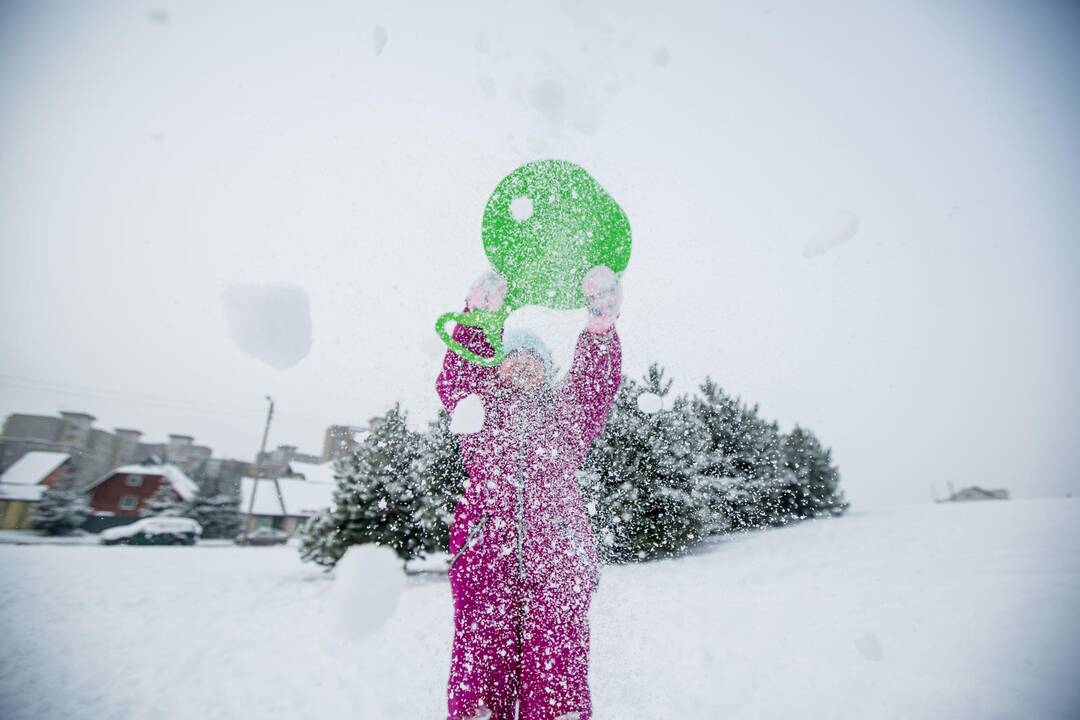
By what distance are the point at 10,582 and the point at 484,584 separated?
7.95m

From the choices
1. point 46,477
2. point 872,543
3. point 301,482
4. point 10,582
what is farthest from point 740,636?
point 46,477

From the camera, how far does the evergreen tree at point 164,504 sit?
24.3 m

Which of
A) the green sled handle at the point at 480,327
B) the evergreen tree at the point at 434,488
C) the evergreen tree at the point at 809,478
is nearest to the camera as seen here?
the green sled handle at the point at 480,327

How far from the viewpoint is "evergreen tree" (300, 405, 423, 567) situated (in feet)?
23.2

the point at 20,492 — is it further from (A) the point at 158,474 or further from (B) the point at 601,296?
(B) the point at 601,296

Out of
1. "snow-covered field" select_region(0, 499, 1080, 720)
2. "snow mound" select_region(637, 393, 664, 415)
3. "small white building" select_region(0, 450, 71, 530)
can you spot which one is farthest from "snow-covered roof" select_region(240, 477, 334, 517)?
"snow mound" select_region(637, 393, 664, 415)

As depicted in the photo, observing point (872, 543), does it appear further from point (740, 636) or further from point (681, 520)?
point (740, 636)

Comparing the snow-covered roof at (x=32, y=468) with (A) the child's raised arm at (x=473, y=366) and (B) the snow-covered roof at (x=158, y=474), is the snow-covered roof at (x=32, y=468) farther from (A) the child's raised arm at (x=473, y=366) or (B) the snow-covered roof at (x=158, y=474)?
(A) the child's raised arm at (x=473, y=366)

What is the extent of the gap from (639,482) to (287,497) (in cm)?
2778

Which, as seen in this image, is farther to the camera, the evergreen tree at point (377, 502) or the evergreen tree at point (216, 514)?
the evergreen tree at point (216, 514)

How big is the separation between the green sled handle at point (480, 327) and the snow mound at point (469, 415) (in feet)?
0.58

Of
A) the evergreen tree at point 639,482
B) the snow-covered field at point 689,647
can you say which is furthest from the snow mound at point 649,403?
the snow-covered field at point 689,647

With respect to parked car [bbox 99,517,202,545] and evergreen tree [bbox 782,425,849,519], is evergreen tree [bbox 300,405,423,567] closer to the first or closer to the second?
evergreen tree [bbox 782,425,849,519]

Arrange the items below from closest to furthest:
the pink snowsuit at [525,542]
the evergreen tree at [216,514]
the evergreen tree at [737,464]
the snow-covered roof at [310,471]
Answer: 1. the pink snowsuit at [525,542]
2. the evergreen tree at [737,464]
3. the evergreen tree at [216,514]
4. the snow-covered roof at [310,471]
